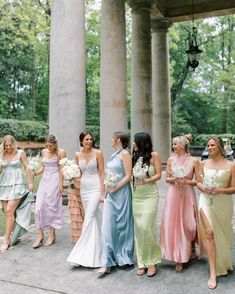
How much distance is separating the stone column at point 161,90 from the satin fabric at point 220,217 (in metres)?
15.1

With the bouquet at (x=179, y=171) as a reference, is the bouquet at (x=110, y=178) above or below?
below

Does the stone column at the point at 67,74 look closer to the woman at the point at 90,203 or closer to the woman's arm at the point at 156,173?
the woman at the point at 90,203

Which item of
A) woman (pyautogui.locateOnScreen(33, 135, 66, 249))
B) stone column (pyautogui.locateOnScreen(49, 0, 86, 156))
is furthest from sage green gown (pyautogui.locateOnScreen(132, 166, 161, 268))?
stone column (pyautogui.locateOnScreen(49, 0, 86, 156))

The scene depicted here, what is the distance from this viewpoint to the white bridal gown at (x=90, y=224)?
6280 millimetres

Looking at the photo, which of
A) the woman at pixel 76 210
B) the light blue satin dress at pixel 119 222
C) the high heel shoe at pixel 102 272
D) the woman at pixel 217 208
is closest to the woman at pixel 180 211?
the woman at pixel 217 208

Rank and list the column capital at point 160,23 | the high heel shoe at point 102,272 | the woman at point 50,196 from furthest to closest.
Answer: the column capital at point 160,23, the woman at point 50,196, the high heel shoe at point 102,272

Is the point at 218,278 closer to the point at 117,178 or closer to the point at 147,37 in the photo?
the point at 117,178

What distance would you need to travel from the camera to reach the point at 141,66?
57.1 feet

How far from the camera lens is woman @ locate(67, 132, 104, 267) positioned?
6297 mm

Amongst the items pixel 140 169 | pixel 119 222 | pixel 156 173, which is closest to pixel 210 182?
→ pixel 156 173

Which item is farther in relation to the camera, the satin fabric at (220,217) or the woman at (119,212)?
the woman at (119,212)

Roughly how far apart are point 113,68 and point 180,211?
7389 mm

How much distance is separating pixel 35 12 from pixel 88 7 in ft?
27.5

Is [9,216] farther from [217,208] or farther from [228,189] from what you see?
[228,189]
